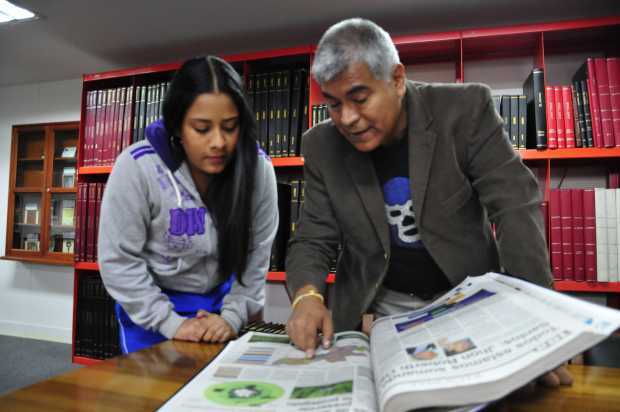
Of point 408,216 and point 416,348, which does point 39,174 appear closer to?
point 408,216

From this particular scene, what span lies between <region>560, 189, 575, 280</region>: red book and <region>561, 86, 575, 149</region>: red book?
0.24 metres

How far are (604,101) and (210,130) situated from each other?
189cm

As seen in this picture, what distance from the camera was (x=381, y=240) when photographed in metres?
0.94

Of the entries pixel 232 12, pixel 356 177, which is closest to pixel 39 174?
pixel 232 12

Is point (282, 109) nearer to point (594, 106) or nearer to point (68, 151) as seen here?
point (594, 106)

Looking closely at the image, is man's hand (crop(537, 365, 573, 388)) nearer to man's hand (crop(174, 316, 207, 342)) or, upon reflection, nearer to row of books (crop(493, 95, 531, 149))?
man's hand (crop(174, 316, 207, 342))

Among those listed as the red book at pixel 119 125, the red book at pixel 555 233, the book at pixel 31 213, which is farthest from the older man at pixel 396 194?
the book at pixel 31 213

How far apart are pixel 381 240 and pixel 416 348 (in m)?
0.43

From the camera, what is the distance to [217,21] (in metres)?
2.38

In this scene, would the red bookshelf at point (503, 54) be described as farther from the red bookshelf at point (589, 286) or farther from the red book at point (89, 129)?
the red book at point (89, 129)

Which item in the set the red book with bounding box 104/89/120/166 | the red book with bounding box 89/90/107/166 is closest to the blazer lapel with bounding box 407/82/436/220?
the red book with bounding box 104/89/120/166

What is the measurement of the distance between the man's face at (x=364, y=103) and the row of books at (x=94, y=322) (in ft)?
8.14

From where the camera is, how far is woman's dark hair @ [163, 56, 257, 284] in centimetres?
103

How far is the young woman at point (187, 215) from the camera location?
100cm
